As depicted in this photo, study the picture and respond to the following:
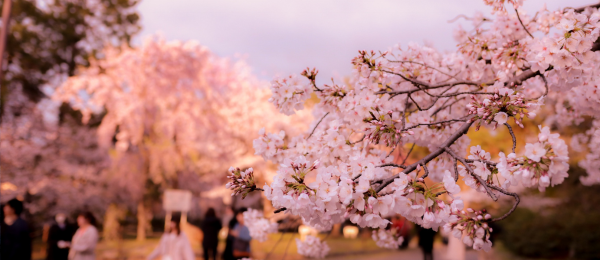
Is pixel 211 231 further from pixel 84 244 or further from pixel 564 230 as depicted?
pixel 564 230

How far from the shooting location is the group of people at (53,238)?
644 cm

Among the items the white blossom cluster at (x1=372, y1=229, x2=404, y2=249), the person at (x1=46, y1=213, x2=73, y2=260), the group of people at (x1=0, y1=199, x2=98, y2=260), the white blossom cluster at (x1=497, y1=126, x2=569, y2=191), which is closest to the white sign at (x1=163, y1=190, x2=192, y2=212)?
the group of people at (x1=0, y1=199, x2=98, y2=260)

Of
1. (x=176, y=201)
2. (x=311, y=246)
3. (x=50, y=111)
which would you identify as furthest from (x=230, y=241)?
(x=50, y=111)

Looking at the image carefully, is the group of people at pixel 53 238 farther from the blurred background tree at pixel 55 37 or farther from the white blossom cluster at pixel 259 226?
the blurred background tree at pixel 55 37

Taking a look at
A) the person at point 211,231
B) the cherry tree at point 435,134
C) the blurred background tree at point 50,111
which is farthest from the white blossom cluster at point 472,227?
the blurred background tree at point 50,111

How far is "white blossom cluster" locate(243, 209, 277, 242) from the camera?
3.96 m

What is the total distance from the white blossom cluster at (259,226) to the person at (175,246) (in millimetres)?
4634

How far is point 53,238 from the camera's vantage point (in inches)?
368

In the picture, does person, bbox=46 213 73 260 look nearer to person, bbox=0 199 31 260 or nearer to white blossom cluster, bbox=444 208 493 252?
person, bbox=0 199 31 260

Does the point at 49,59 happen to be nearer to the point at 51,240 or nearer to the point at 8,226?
the point at 51,240

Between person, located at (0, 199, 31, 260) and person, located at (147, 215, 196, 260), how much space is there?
2.19 m

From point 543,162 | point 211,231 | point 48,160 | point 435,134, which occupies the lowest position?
point 211,231

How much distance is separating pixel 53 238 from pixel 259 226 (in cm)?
740

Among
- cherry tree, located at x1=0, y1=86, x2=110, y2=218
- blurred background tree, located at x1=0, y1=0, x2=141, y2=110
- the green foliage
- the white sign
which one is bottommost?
the green foliage
